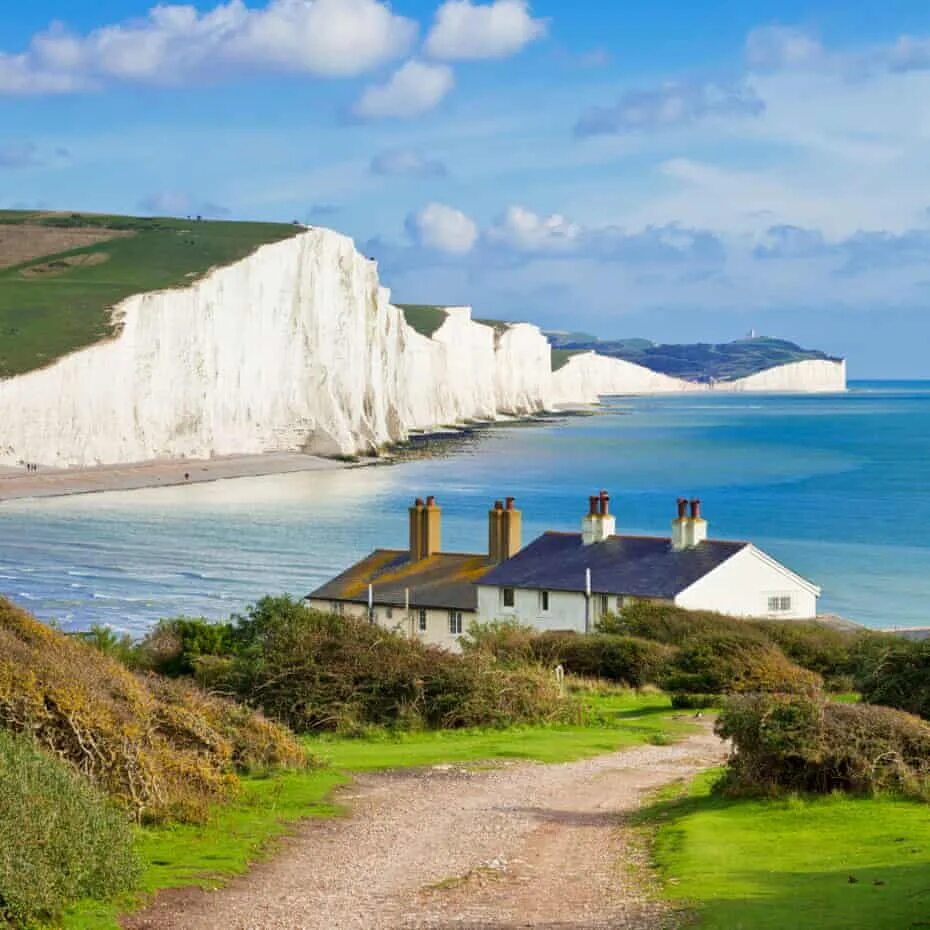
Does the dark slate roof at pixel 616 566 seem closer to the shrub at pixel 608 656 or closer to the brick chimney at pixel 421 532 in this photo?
the brick chimney at pixel 421 532

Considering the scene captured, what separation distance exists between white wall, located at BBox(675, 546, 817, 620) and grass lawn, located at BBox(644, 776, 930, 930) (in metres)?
19.6

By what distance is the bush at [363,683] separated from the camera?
→ 23.2m

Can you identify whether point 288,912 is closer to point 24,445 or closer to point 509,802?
point 509,802

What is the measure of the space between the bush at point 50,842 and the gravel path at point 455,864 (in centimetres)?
46

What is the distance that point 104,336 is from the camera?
103m

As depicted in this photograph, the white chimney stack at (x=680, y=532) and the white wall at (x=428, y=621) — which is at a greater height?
the white chimney stack at (x=680, y=532)

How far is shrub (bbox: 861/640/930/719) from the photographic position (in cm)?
2184

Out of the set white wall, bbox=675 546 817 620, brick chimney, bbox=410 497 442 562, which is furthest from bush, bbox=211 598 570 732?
brick chimney, bbox=410 497 442 562

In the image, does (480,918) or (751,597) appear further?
(751,597)

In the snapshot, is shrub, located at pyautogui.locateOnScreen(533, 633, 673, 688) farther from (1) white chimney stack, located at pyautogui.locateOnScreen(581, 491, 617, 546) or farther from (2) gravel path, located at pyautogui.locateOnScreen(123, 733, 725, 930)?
(2) gravel path, located at pyautogui.locateOnScreen(123, 733, 725, 930)

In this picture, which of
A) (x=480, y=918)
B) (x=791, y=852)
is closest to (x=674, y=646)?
(x=791, y=852)

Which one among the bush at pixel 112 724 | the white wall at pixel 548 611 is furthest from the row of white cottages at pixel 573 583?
the bush at pixel 112 724

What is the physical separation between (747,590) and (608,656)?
7.98m

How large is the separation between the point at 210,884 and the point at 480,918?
2324mm
